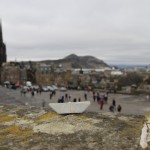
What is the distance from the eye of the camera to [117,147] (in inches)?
176

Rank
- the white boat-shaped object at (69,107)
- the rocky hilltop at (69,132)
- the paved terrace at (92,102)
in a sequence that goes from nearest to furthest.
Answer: the rocky hilltop at (69,132), the white boat-shaped object at (69,107), the paved terrace at (92,102)

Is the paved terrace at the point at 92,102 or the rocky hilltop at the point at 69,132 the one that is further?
the paved terrace at the point at 92,102

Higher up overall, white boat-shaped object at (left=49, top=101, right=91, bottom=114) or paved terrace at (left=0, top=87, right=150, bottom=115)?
white boat-shaped object at (left=49, top=101, right=91, bottom=114)

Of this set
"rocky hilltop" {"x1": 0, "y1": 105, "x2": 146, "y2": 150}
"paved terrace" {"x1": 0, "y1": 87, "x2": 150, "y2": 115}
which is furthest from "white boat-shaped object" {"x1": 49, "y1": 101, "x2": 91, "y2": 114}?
"paved terrace" {"x1": 0, "y1": 87, "x2": 150, "y2": 115}

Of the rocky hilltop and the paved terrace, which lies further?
the paved terrace

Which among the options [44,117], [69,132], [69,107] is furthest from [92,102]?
[69,132]

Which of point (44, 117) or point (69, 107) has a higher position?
point (69, 107)

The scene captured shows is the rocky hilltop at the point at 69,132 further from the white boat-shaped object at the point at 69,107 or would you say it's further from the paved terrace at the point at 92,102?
the paved terrace at the point at 92,102

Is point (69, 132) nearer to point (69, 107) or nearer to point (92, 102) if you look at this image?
point (69, 107)

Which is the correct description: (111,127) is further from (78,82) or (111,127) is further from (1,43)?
(1,43)

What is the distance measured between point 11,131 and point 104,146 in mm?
1877

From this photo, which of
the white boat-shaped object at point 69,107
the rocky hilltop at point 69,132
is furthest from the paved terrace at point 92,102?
the rocky hilltop at point 69,132

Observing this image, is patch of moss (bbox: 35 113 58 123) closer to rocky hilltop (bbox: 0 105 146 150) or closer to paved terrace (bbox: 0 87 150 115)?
rocky hilltop (bbox: 0 105 146 150)

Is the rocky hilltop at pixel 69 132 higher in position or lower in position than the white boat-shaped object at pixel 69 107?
lower
